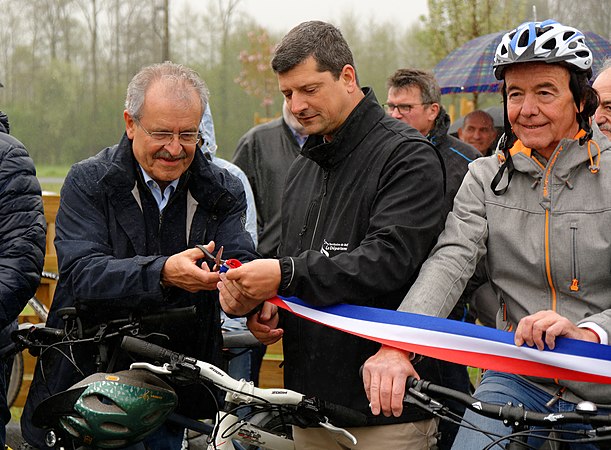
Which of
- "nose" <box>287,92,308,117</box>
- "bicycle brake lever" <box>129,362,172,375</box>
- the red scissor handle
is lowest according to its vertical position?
"bicycle brake lever" <box>129,362,172,375</box>

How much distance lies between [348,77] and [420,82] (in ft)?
11.0

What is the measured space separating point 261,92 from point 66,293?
36.1ft

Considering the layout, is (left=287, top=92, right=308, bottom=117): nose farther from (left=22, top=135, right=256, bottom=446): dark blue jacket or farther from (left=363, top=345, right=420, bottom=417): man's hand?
(left=363, top=345, right=420, bottom=417): man's hand

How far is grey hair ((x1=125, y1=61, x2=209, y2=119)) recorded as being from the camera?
4031 mm

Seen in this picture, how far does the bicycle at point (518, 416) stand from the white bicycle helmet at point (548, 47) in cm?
127

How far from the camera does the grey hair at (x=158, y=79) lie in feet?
13.2

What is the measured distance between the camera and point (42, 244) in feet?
14.3

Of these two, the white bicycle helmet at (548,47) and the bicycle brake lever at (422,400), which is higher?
the white bicycle helmet at (548,47)

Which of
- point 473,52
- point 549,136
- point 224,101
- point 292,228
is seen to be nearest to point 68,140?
point 224,101

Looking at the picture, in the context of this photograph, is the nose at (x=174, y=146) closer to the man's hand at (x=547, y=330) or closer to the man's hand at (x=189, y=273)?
the man's hand at (x=189, y=273)

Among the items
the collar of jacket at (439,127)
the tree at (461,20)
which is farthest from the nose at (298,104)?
the tree at (461,20)

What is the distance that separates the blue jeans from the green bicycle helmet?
1243mm

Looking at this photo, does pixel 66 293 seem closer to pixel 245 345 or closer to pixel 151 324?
pixel 151 324

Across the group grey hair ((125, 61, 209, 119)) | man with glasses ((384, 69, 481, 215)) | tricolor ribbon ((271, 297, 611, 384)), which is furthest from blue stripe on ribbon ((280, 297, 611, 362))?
man with glasses ((384, 69, 481, 215))
